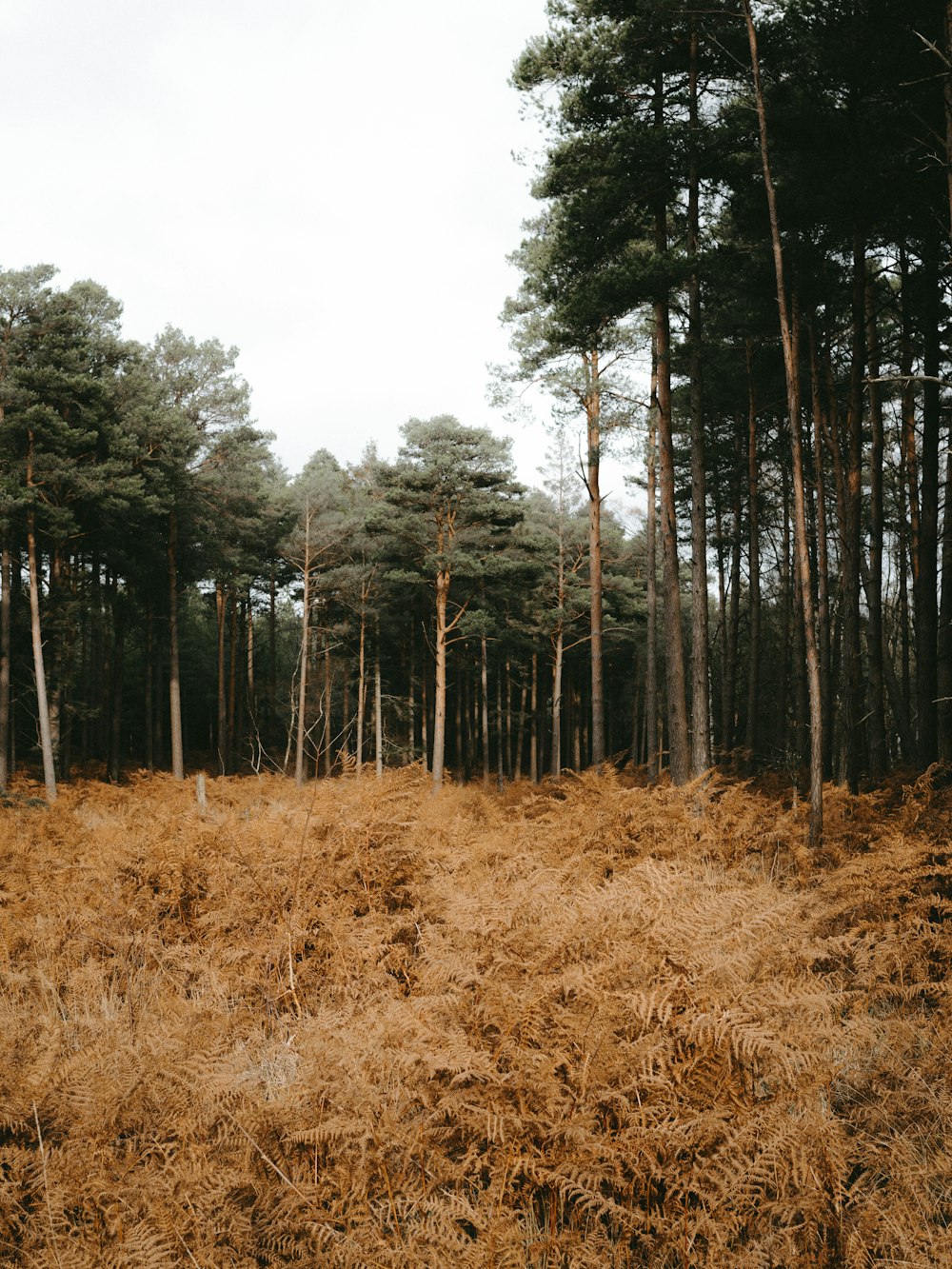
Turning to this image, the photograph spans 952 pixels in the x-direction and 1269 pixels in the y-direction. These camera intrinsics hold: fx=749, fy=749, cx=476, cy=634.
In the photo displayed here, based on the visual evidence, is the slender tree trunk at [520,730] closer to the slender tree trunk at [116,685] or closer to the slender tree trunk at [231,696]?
the slender tree trunk at [231,696]

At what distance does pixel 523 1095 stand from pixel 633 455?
15298 millimetres

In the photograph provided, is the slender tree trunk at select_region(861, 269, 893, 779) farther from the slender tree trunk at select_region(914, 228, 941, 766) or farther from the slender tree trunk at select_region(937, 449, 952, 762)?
the slender tree trunk at select_region(914, 228, 941, 766)

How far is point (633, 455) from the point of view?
649 inches

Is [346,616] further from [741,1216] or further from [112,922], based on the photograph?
[741,1216]

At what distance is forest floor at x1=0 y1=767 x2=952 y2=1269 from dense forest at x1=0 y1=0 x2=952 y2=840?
1919mm

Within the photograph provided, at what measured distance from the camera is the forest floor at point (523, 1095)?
2.31 metres

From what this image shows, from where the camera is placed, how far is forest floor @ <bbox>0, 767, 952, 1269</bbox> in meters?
2.31

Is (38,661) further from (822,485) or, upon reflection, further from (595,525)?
(822,485)

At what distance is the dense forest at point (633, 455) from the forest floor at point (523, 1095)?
1.92m

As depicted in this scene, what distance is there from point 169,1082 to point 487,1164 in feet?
4.90

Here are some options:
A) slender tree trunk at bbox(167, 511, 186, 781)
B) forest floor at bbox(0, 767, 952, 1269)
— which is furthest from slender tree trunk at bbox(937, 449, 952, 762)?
slender tree trunk at bbox(167, 511, 186, 781)

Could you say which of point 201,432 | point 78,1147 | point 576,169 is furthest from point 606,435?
point 78,1147

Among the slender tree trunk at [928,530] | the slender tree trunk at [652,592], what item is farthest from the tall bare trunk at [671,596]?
the slender tree trunk at [652,592]

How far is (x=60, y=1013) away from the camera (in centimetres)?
441
